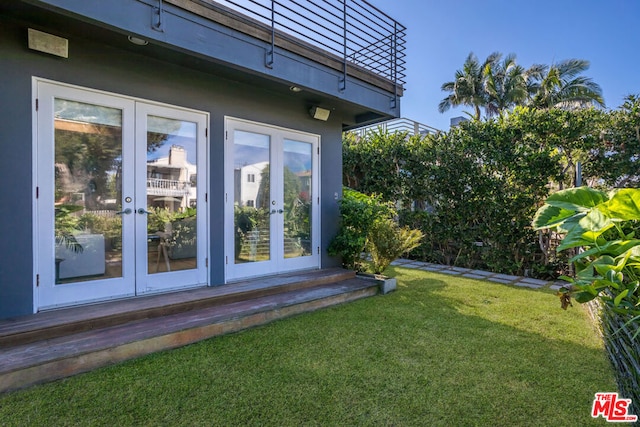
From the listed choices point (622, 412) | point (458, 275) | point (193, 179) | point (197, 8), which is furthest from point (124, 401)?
point (458, 275)

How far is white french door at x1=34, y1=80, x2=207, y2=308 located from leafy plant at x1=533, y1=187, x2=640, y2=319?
12.0 ft

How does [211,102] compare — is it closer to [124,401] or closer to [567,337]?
[124,401]

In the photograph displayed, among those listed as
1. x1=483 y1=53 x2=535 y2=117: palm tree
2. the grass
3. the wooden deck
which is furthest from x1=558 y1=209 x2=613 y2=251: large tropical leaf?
x1=483 y1=53 x2=535 y2=117: palm tree

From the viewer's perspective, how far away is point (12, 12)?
284 centimetres

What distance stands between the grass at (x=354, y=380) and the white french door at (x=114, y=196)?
3.93 feet

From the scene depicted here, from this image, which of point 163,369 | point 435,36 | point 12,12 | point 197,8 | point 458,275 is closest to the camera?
point 163,369

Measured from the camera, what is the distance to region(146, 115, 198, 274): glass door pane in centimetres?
383

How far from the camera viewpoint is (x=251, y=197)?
4.74 metres

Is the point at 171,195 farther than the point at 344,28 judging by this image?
No

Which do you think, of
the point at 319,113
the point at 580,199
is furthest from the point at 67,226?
the point at 580,199

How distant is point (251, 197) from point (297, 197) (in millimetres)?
846

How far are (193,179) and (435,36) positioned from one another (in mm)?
7555

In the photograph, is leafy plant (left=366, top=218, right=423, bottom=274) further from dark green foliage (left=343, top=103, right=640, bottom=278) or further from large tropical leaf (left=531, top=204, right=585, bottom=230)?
large tropical leaf (left=531, top=204, right=585, bottom=230)

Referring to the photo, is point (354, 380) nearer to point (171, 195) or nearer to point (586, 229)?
point (586, 229)
